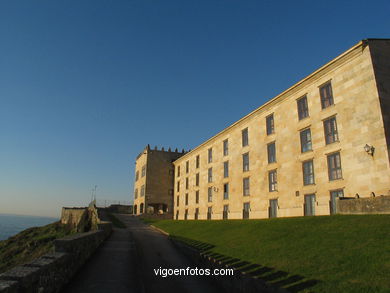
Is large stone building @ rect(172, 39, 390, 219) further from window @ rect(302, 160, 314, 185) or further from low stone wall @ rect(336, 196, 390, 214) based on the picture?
low stone wall @ rect(336, 196, 390, 214)

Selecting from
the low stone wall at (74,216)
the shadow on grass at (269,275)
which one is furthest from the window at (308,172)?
the low stone wall at (74,216)

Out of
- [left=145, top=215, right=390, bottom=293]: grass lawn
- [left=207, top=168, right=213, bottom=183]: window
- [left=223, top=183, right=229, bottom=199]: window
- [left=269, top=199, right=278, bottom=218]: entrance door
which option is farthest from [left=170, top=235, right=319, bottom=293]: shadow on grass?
[left=207, top=168, right=213, bottom=183]: window

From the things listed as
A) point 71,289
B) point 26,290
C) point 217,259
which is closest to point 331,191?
point 217,259

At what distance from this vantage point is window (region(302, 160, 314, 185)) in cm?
2731

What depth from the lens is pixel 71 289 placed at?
34.8 ft

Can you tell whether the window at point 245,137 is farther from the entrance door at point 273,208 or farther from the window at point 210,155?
the window at point 210,155

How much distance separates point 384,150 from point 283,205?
11.7 meters

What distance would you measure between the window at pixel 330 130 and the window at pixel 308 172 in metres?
2.84

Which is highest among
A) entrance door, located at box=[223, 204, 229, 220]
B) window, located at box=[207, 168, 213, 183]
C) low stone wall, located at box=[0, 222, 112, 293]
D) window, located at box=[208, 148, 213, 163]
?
window, located at box=[208, 148, 213, 163]

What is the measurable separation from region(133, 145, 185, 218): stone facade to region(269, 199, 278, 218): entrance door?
1511 inches

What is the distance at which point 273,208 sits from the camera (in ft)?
103

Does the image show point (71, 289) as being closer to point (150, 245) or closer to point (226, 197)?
point (150, 245)

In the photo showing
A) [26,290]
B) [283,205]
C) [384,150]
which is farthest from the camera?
[283,205]

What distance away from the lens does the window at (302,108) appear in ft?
95.9
